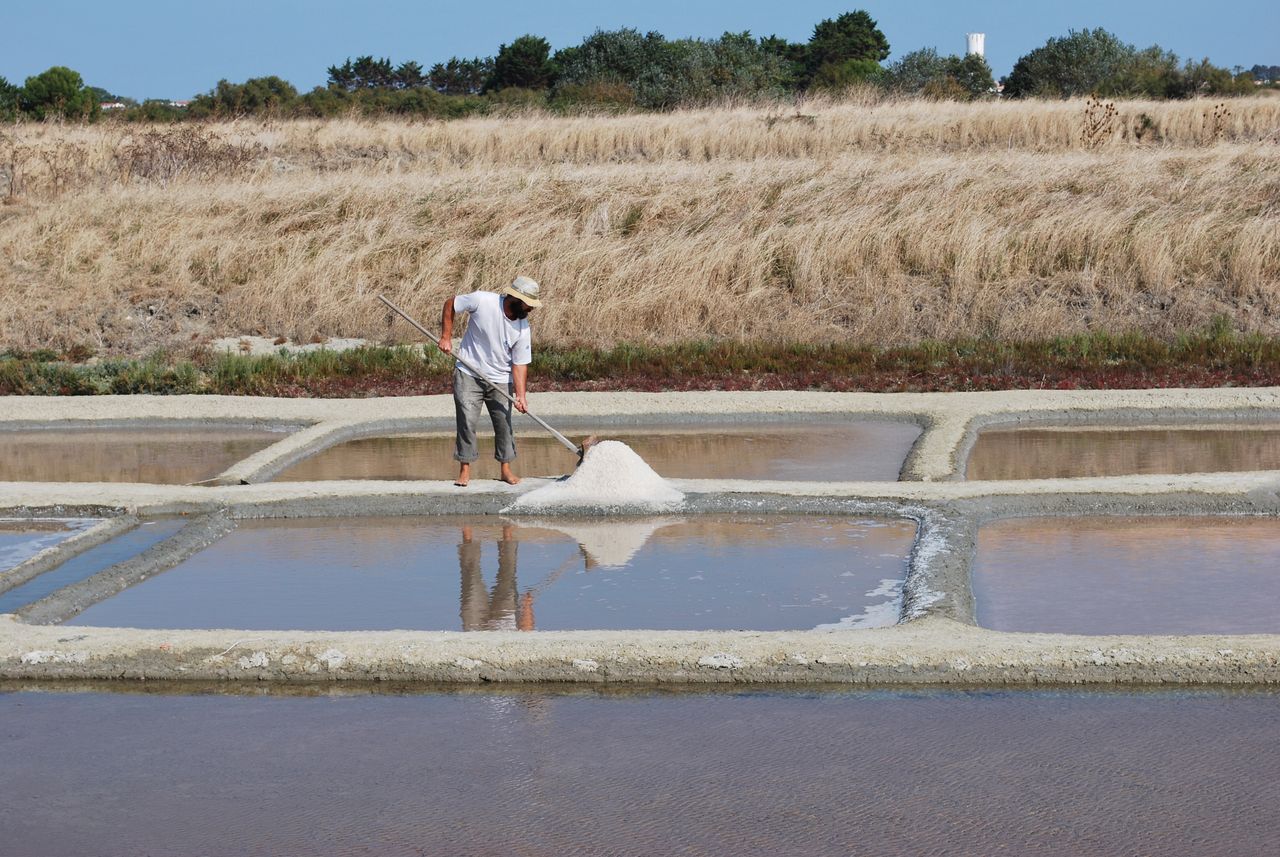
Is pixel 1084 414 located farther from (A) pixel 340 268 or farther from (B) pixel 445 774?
(A) pixel 340 268

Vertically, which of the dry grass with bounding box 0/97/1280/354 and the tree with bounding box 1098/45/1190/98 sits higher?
the tree with bounding box 1098/45/1190/98

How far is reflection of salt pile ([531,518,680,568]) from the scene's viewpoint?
7707 millimetres

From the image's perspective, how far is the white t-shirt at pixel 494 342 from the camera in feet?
30.7

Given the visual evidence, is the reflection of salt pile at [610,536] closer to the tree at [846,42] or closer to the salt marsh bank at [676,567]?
the salt marsh bank at [676,567]

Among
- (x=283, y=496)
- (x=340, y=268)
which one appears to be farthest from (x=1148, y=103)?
(x=283, y=496)

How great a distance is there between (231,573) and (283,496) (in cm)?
159

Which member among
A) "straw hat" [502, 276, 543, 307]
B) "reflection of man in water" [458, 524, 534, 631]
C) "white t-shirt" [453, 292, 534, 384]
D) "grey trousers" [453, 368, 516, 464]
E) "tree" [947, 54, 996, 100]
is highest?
"tree" [947, 54, 996, 100]

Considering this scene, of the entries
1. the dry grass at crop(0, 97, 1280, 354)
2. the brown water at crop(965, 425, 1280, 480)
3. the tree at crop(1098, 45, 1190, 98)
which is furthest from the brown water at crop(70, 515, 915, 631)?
the tree at crop(1098, 45, 1190, 98)

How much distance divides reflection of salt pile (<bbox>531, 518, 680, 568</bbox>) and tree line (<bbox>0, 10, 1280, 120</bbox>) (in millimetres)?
27849

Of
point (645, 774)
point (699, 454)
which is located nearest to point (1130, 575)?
point (645, 774)

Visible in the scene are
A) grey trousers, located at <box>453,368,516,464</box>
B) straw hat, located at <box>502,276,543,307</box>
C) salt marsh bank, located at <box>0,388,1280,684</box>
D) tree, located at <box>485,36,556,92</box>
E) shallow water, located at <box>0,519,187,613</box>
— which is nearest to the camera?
salt marsh bank, located at <box>0,388,1280,684</box>

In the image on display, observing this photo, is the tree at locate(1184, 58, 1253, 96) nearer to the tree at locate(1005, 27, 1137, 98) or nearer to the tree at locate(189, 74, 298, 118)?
the tree at locate(1005, 27, 1137, 98)

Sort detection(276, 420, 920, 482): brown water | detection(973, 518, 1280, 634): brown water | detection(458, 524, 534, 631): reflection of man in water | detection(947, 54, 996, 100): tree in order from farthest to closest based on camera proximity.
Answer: detection(947, 54, 996, 100): tree
detection(276, 420, 920, 482): brown water
detection(458, 524, 534, 631): reflection of man in water
detection(973, 518, 1280, 634): brown water

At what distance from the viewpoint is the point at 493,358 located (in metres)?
9.42
